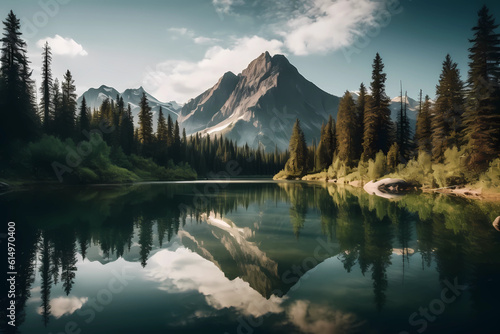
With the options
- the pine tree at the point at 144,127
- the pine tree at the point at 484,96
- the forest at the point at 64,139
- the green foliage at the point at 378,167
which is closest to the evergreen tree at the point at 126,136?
the forest at the point at 64,139

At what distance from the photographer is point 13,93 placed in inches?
1612

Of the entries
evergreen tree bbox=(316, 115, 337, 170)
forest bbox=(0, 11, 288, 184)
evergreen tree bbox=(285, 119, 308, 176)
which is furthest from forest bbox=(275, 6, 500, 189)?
forest bbox=(0, 11, 288, 184)

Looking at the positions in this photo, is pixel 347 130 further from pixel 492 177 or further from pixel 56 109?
pixel 56 109

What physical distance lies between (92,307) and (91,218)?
11.5m

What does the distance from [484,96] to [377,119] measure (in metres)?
22.7

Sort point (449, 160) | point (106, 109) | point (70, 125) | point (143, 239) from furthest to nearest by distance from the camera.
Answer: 1. point (106, 109)
2. point (70, 125)
3. point (449, 160)
4. point (143, 239)

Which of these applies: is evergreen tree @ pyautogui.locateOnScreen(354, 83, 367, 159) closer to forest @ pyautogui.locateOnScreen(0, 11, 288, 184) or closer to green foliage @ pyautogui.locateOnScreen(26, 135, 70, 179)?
forest @ pyautogui.locateOnScreen(0, 11, 288, 184)

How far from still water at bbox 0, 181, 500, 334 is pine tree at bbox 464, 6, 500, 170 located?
20.3 meters

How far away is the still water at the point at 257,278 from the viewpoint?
16.1ft

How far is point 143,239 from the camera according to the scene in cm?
1104

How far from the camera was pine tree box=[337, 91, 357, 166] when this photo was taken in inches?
2323

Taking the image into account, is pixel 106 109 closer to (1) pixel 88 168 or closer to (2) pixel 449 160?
(1) pixel 88 168

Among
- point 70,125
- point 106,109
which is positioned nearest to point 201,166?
point 106,109

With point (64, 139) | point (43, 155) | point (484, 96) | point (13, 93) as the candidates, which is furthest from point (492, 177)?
point (64, 139)
